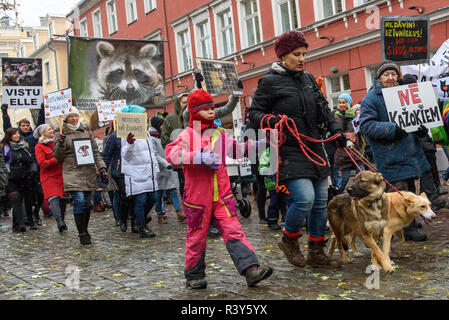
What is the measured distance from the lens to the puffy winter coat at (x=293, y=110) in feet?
16.6

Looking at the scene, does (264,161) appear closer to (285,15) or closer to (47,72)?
(285,15)

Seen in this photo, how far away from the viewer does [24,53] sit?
194ft

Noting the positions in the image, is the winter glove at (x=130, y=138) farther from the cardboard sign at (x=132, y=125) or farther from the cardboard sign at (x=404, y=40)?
the cardboard sign at (x=404, y=40)

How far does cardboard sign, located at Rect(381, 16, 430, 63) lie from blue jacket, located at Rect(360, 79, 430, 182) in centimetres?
235

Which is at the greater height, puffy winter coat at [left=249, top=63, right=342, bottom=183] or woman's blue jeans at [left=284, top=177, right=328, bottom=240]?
puffy winter coat at [left=249, top=63, right=342, bottom=183]

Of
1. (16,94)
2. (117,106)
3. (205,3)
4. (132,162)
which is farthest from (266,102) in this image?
(205,3)

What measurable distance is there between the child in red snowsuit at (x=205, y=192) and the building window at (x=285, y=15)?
16.1 meters

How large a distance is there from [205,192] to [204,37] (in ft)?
73.4

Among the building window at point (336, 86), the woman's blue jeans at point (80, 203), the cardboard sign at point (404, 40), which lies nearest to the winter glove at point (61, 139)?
the woman's blue jeans at point (80, 203)

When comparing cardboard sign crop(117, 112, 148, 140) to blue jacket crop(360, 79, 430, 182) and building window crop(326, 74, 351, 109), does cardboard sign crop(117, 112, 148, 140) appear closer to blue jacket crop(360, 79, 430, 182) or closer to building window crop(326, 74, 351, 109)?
blue jacket crop(360, 79, 430, 182)

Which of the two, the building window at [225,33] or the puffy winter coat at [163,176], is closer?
the puffy winter coat at [163,176]

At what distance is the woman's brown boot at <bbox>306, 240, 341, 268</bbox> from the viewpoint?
5270mm

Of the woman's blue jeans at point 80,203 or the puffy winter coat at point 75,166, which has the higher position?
the puffy winter coat at point 75,166

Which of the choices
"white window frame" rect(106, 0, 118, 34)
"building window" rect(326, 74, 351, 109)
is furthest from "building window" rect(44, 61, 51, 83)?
"building window" rect(326, 74, 351, 109)
